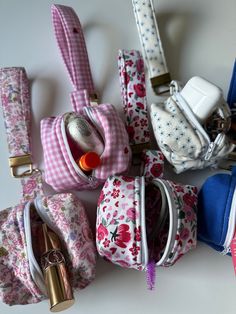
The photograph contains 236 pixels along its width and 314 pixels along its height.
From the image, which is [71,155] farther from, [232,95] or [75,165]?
[232,95]

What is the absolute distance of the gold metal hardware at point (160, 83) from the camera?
0.63 metres

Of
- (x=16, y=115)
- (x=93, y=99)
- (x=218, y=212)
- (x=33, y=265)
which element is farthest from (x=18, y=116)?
(x=218, y=212)

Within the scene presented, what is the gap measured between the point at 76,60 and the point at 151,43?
14 cm

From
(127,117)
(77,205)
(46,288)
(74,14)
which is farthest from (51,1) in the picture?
(46,288)

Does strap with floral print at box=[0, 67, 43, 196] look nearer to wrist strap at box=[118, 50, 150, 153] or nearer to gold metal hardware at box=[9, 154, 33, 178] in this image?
gold metal hardware at box=[9, 154, 33, 178]

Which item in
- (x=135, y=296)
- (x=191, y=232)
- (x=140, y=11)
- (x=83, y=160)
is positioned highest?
(x=140, y=11)

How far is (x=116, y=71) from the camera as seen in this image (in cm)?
65

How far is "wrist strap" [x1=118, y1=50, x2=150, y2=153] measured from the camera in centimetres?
60

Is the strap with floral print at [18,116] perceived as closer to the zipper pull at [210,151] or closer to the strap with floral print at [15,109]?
the strap with floral print at [15,109]

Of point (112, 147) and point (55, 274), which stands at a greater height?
point (112, 147)

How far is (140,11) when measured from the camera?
64cm

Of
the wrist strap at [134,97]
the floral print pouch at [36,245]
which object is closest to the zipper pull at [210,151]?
the wrist strap at [134,97]

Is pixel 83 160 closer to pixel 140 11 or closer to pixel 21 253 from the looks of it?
pixel 21 253

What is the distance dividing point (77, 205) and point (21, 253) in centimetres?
11
